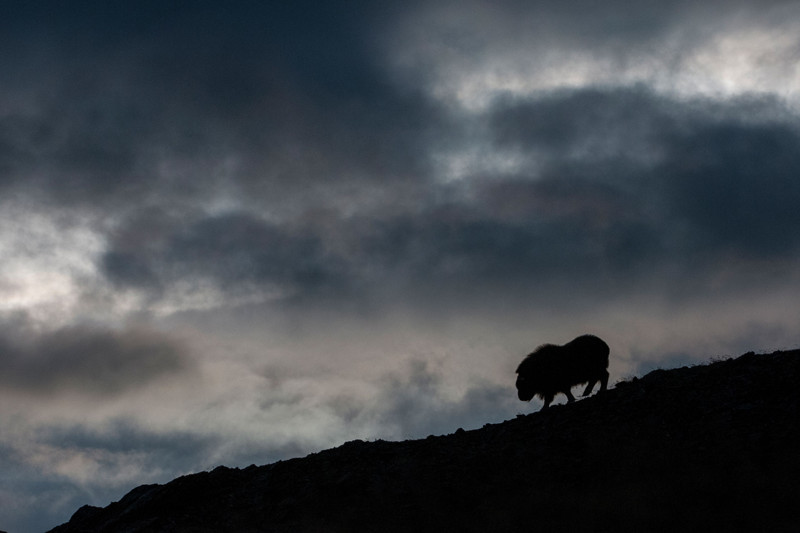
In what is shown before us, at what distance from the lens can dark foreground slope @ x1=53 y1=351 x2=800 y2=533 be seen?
15.4 meters

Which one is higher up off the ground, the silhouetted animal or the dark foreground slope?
the silhouetted animal

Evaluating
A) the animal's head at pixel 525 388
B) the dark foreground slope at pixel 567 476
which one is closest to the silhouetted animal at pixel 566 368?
the animal's head at pixel 525 388

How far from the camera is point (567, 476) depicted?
687 inches

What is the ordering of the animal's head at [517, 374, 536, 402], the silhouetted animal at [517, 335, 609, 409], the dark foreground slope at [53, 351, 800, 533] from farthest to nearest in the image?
the animal's head at [517, 374, 536, 402] → the silhouetted animal at [517, 335, 609, 409] → the dark foreground slope at [53, 351, 800, 533]

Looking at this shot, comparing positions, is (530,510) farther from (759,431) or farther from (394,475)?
(759,431)

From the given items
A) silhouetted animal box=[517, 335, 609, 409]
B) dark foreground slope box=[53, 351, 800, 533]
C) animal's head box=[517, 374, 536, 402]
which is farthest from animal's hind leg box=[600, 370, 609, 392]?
animal's head box=[517, 374, 536, 402]

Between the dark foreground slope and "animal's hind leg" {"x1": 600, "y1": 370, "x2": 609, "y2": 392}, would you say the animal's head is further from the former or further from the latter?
the dark foreground slope

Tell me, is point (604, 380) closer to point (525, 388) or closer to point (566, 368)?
point (566, 368)

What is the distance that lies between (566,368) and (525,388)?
175cm

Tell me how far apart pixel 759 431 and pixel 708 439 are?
46.1 inches

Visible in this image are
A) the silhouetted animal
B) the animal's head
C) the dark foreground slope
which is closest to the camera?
the dark foreground slope

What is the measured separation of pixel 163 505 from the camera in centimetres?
2138

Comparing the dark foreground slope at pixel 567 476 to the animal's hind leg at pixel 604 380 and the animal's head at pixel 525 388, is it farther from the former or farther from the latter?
the animal's head at pixel 525 388

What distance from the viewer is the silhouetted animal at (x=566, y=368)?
23562 mm
